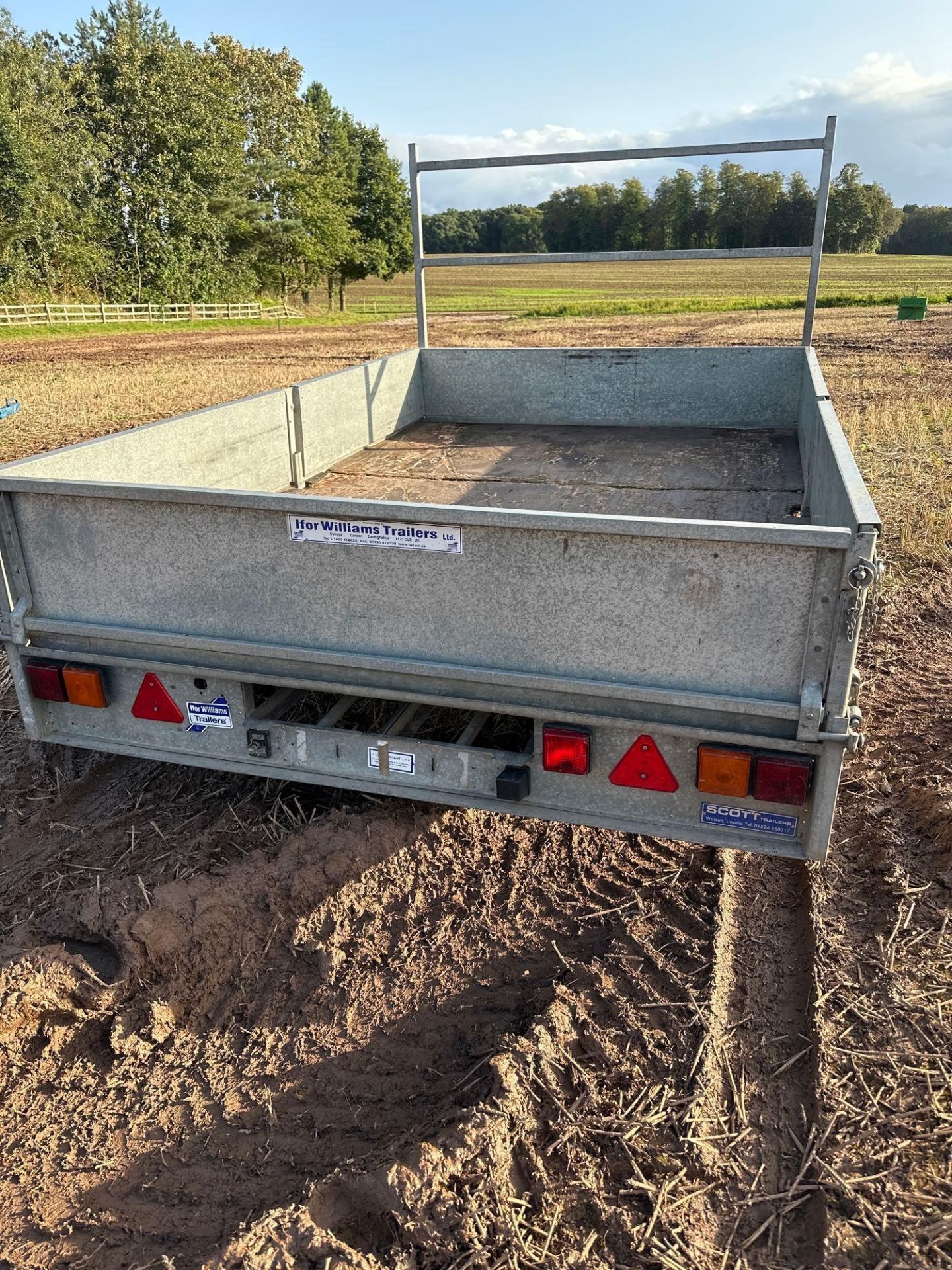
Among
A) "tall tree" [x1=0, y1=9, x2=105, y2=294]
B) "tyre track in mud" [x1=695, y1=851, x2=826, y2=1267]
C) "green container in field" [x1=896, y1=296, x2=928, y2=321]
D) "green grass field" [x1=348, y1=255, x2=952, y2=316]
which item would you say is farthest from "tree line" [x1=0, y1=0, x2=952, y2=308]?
"tyre track in mud" [x1=695, y1=851, x2=826, y2=1267]

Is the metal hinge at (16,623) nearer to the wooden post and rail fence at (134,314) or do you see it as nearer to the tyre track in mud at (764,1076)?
the tyre track in mud at (764,1076)

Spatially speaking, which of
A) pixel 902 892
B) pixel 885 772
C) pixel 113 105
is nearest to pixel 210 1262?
pixel 902 892

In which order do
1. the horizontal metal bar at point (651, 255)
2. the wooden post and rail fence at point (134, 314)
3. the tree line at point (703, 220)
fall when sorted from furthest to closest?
the wooden post and rail fence at point (134, 314), the tree line at point (703, 220), the horizontal metal bar at point (651, 255)

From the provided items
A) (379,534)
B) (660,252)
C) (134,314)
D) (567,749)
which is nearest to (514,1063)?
(567,749)

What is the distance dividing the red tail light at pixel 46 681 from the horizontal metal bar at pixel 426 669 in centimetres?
11

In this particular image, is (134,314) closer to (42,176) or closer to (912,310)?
(42,176)

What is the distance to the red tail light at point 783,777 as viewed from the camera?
2.12 metres

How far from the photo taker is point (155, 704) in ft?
9.00

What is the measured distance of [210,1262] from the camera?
1896 millimetres

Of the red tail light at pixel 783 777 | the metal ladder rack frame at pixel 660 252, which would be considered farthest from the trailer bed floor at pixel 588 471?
the red tail light at pixel 783 777

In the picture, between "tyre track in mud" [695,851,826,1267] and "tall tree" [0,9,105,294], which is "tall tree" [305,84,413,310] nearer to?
"tall tree" [0,9,105,294]

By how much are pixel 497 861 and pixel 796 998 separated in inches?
41.4

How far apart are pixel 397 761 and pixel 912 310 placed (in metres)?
30.0

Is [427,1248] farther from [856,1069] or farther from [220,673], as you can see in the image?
[220,673]
